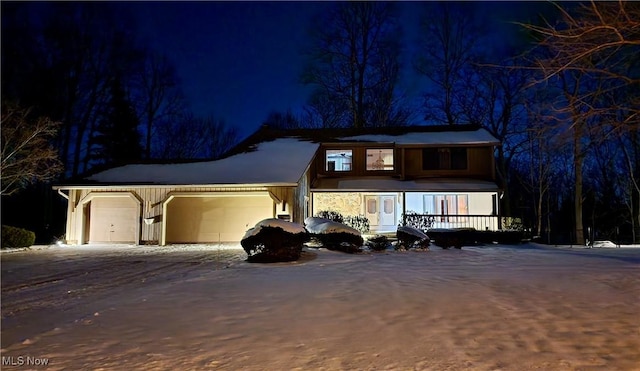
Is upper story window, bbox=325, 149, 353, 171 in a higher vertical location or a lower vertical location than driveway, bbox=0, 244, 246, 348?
higher

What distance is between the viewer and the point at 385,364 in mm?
4113

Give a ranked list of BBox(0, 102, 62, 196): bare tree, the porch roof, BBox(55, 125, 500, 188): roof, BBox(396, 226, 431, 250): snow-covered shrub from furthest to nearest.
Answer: the porch roof → BBox(55, 125, 500, 188): roof → BBox(0, 102, 62, 196): bare tree → BBox(396, 226, 431, 250): snow-covered shrub

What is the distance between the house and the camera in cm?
1892

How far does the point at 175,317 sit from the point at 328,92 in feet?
99.8

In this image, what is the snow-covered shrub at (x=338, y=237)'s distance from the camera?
1405cm

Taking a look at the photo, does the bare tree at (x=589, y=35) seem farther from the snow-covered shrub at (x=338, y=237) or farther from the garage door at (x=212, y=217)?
the garage door at (x=212, y=217)

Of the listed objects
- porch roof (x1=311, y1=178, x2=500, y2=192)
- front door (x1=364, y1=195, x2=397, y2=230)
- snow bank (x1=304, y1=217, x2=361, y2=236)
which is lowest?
snow bank (x1=304, y1=217, x2=361, y2=236)

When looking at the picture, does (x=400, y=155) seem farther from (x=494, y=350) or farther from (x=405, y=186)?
(x=494, y=350)

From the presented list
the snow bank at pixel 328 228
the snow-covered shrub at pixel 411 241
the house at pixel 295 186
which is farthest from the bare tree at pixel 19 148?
the snow-covered shrub at pixel 411 241

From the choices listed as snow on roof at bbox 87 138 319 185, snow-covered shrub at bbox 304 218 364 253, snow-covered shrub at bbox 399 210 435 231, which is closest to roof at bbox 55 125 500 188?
snow on roof at bbox 87 138 319 185

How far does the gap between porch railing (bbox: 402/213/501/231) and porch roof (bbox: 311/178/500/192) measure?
1.45m

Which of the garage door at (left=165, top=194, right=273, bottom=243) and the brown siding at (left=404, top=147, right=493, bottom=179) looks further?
the brown siding at (left=404, top=147, right=493, bottom=179)

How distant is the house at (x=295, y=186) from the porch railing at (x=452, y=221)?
7 cm

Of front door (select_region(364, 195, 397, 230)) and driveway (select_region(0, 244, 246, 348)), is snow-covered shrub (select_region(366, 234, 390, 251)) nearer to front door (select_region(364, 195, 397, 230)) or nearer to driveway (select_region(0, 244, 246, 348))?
driveway (select_region(0, 244, 246, 348))
